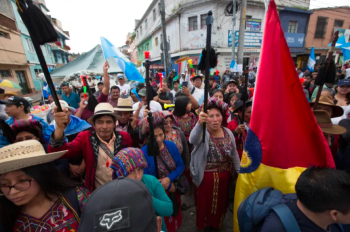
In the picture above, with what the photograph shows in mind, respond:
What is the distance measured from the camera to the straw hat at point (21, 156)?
1.05 metres

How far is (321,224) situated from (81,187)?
5.77 feet

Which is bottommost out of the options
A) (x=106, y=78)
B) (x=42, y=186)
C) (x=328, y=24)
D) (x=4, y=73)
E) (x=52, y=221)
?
(x=52, y=221)

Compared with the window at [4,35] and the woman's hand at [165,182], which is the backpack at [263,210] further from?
the window at [4,35]

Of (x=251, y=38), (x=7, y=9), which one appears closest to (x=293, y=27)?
(x=251, y=38)

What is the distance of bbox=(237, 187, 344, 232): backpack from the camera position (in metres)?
1.04

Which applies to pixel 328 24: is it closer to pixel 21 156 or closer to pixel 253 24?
pixel 253 24

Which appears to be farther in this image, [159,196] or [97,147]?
[97,147]

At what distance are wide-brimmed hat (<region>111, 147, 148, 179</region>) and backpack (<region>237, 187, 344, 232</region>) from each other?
0.91 m

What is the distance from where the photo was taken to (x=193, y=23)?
1588cm

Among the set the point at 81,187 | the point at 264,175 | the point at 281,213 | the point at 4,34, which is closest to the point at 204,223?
the point at 264,175

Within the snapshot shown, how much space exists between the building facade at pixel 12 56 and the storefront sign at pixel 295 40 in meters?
26.6

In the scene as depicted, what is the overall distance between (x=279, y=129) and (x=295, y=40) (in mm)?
22598

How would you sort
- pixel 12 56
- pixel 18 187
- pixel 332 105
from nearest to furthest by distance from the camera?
1. pixel 18 187
2. pixel 332 105
3. pixel 12 56

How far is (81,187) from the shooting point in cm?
140
